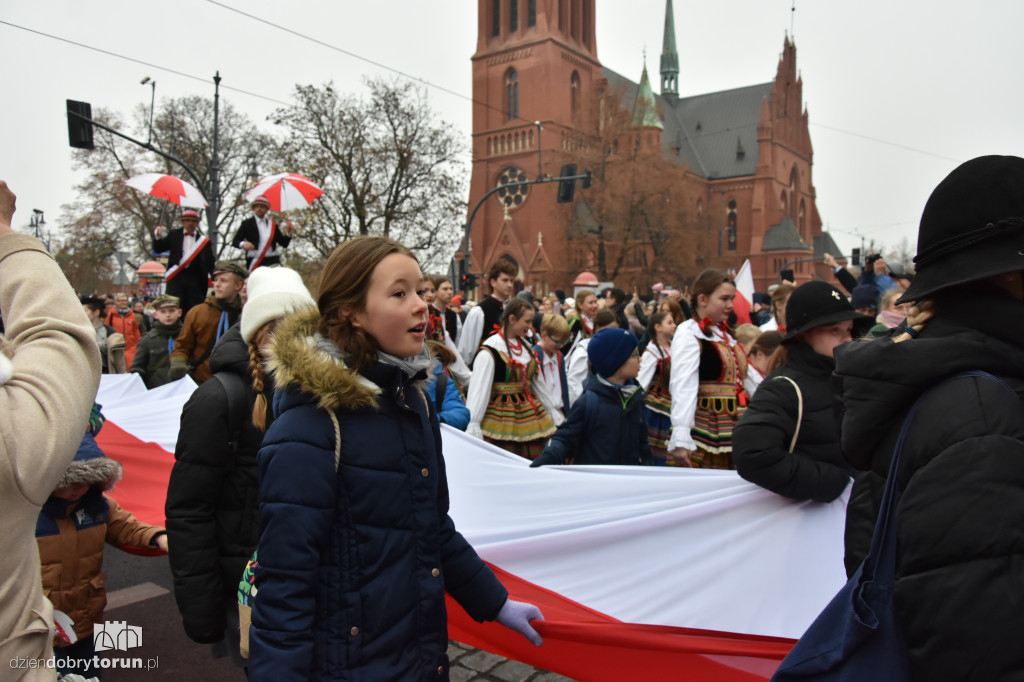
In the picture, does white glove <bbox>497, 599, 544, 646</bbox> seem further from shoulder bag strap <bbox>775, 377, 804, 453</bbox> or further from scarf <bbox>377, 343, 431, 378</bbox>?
shoulder bag strap <bbox>775, 377, 804, 453</bbox>

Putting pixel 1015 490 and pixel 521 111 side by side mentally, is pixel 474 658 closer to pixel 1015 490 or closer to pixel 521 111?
pixel 1015 490

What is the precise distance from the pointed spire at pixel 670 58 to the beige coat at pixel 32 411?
3901 inches

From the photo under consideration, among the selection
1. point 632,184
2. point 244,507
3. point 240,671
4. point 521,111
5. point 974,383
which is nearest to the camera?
point 974,383

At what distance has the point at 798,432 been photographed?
10.9 feet

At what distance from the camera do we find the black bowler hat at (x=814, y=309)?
347 centimetres

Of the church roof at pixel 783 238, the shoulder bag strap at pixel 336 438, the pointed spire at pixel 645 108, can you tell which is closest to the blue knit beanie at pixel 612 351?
the shoulder bag strap at pixel 336 438

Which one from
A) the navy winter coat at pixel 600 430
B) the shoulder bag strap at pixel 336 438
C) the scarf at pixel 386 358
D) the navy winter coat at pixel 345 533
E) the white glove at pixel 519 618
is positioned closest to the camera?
the navy winter coat at pixel 345 533

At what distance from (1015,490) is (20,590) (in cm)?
209

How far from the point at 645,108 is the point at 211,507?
61.4 m

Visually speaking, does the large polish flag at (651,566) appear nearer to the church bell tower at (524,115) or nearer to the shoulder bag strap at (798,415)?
the shoulder bag strap at (798,415)

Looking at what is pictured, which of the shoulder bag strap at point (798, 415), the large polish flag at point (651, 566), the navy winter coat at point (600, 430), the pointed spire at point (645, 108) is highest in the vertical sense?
the pointed spire at point (645, 108)

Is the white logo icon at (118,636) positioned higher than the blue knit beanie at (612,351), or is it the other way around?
the blue knit beanie at (612,351)

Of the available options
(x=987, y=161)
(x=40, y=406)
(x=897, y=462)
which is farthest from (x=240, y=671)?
(x=987, y=161)

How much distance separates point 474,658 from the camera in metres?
4.58
